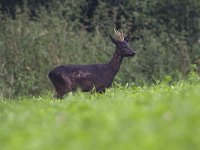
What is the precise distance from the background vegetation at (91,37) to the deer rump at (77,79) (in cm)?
286

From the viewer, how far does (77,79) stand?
48.7 feet

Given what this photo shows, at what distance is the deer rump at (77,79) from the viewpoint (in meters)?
14.8

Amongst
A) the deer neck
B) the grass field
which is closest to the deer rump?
the deer neck

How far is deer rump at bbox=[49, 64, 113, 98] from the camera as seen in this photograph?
1475 cm

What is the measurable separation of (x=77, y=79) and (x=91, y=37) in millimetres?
6259

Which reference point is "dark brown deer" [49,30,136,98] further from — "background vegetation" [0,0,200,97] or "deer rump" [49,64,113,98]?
"background vegetation" [0,0,200,97]

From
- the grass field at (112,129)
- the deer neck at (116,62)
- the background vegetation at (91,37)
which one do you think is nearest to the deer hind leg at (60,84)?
the deer neck at (116,62)

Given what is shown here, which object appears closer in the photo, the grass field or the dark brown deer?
the grass field

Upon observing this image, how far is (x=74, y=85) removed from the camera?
1490cm

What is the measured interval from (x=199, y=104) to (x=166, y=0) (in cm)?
1640

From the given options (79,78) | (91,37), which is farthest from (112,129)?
(91,37)

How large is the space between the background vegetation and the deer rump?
9.39ft

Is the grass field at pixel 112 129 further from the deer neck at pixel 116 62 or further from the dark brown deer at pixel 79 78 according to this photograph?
the deer neck at pixel 116 62

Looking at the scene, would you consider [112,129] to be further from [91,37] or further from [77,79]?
[91,37]
